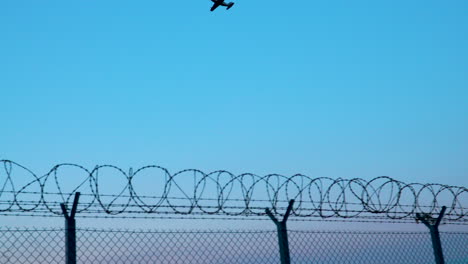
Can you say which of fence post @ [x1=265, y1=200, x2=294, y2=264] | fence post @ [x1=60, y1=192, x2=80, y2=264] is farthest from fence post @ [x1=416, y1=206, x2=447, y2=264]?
fence post @ [x1=60, y1=192, x2=80, y2=264]

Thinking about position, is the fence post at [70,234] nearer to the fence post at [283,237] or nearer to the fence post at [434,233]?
the fence post at [283,237]

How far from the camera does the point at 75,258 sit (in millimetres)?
5902

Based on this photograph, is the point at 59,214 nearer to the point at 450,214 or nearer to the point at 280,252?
the point at 280,252

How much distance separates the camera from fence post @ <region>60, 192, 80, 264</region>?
589cm

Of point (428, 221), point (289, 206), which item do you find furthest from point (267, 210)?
point (428, 221)

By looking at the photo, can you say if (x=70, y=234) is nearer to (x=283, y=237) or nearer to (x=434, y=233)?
(x=283, y=237)

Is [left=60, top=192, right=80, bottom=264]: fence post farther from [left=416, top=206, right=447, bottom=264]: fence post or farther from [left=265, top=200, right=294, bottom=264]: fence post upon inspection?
[left=416, top=206, right=447, bottom=264]: fence post

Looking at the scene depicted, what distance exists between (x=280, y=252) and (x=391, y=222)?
224 centimetres

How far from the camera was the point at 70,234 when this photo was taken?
598 centimetres

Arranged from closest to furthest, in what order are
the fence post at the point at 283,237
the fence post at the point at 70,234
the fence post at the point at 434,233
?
the fence post at the point at 70,234, the fence post at the point at 283,237, the fence post at the point at 434,233

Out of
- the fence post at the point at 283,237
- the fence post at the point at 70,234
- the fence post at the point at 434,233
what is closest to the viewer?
the fence post at the point at 70,234

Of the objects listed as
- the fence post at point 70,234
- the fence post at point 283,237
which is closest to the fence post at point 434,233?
the fence post at point 283,237

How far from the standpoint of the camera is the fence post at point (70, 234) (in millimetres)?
5891

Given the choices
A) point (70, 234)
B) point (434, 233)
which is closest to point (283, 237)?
point (70, 234)
